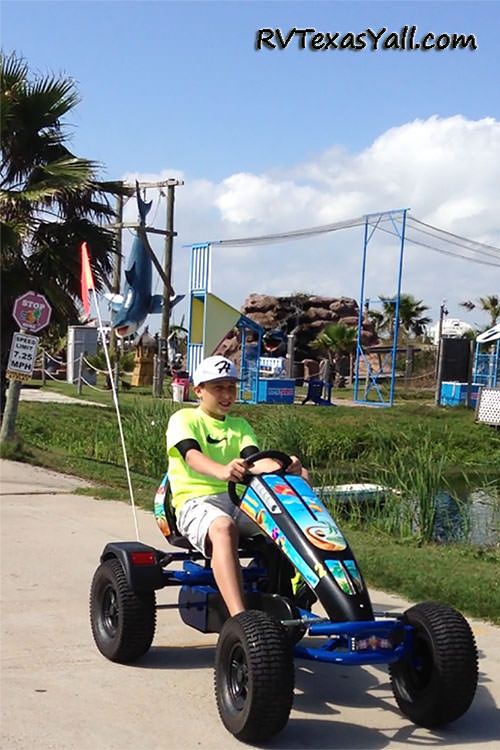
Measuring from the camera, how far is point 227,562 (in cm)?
482

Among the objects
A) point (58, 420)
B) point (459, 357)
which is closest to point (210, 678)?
point (58, 420)

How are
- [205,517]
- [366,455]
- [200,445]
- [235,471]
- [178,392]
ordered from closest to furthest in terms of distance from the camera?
[235,471], [205,517], [200,445], [366,455], [178,392]

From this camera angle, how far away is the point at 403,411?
2723 centimetres

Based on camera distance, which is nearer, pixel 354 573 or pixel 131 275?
pixel 354 573

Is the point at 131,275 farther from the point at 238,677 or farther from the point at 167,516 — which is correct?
the point at 238,677

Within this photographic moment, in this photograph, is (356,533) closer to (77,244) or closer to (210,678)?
(210,678)

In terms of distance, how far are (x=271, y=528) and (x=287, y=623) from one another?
19.7 inches

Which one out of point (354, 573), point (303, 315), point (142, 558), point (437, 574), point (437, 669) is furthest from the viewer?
point (303, 315)

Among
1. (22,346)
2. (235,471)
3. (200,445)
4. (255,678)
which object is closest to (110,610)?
(200,445)

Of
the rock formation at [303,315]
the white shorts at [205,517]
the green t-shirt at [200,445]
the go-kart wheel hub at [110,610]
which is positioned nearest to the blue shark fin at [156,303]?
the rock formation at [303,315]

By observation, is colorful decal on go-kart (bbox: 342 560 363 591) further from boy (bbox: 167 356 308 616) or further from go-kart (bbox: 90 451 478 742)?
boy (bbox: 167 356 308 616)

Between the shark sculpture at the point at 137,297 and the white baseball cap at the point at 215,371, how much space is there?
2711 cm

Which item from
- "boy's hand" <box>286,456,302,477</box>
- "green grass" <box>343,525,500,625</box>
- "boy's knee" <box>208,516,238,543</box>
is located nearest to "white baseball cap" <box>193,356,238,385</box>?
"boy's hand" <box>286,456,302,477</box>

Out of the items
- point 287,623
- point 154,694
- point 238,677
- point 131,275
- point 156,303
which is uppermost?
point 131,275
